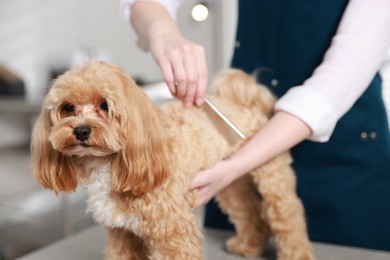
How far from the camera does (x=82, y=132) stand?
0.80 meters

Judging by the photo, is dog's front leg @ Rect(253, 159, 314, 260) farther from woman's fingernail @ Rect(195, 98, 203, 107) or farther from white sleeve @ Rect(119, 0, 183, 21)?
white sleeve @ Rect(119, 0, 183, 21)

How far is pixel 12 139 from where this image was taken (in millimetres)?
2818

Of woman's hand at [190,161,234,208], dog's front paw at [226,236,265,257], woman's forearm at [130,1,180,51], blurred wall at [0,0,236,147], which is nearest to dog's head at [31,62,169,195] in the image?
woman's hand at [190,161,234,208]

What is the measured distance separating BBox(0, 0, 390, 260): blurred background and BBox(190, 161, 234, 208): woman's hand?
1624 millimetres

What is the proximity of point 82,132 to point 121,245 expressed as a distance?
1.01 feet

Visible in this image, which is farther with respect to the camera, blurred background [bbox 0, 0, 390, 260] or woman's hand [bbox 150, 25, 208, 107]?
blurred background [bbox 0, 0, 390, 260]

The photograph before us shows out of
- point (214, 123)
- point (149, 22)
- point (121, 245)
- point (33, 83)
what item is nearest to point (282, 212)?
point (214, 123)

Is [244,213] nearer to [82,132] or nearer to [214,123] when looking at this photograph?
[214,123]

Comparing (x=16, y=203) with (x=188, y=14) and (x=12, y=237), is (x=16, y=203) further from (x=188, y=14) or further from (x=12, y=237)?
(x=188, y=14)

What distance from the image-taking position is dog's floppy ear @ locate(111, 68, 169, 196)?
85 centimetres

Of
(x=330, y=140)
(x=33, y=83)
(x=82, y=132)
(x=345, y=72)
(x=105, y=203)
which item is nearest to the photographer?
(x=82, y=132)

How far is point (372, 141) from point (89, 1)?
91.5 inches

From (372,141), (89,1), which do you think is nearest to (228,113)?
(372,141)

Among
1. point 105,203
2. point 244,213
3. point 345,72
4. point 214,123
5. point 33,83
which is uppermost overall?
point 345,72
